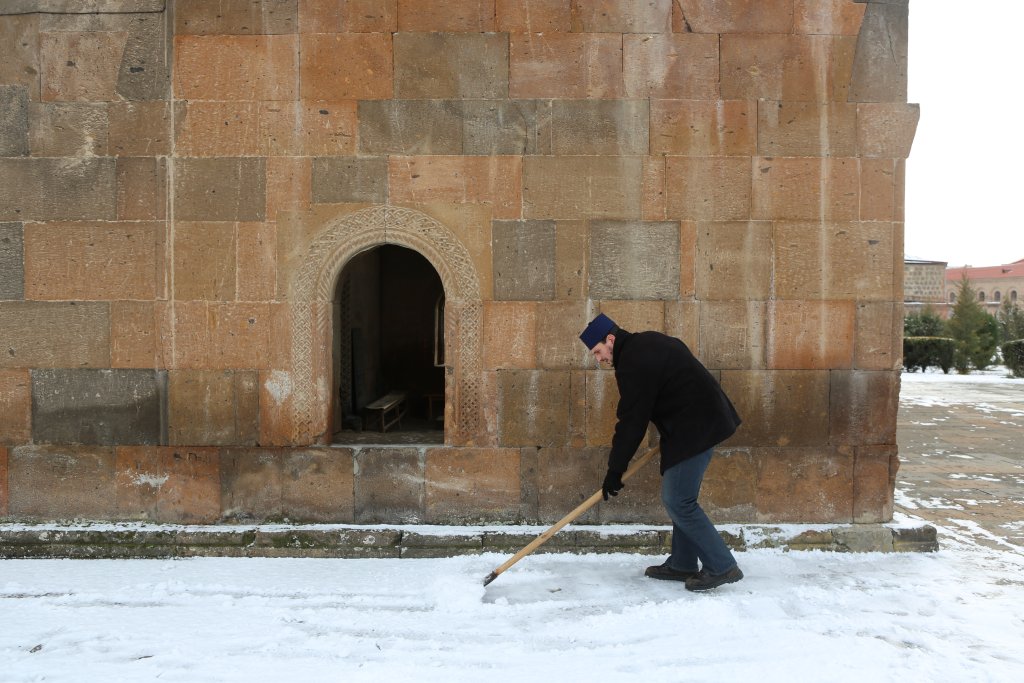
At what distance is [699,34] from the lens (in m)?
4.84

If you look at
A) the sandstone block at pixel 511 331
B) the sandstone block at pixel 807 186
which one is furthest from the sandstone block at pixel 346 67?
the sandstone block at pixel 807 186

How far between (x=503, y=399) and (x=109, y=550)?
9.35ft

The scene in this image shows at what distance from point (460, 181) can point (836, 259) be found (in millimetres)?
2671

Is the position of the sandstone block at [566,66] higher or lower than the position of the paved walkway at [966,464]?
higher

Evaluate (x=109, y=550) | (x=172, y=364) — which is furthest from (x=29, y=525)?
(x=172, y=364)

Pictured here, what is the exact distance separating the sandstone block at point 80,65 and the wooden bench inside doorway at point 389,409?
306 centimetres

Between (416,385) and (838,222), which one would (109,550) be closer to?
(416,385)

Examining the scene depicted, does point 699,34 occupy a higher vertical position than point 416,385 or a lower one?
higher

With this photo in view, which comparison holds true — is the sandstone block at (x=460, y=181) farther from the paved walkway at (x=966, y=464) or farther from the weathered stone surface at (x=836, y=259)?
the paved walkway at (x=966, y=464)

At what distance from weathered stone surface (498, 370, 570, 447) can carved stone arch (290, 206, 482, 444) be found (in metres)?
0.19

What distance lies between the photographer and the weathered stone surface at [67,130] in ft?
16.0

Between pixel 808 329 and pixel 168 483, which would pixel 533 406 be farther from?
pixel 168 483

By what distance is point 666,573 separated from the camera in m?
4.30

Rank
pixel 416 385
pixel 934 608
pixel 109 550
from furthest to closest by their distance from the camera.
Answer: pixel 416 385
pixel 109 550
pixel 934 608
